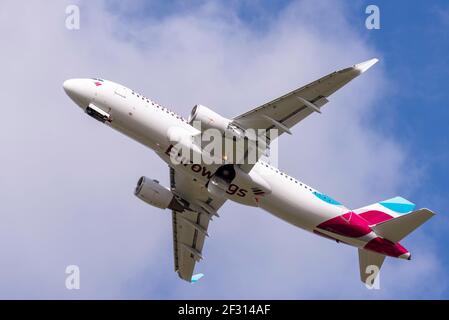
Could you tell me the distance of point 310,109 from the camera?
58.2 meters

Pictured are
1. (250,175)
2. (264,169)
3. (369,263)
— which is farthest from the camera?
(369,263)

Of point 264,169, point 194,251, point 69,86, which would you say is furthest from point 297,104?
point 194,251

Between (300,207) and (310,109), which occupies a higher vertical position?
(310,109)

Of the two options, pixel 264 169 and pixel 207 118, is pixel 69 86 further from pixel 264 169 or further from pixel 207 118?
pixel 264 169

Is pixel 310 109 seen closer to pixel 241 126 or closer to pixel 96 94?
pixel 241 126

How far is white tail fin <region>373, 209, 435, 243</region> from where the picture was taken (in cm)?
6084

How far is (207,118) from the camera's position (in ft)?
193

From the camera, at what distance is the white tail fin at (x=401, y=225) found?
6084cm

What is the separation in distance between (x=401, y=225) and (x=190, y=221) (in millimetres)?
18188

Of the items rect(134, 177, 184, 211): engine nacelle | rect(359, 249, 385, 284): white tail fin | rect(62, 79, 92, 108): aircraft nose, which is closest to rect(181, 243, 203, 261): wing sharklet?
rect(134, 177, 184, 211): engine nacelle

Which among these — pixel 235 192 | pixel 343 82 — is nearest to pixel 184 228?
pixel 235 192

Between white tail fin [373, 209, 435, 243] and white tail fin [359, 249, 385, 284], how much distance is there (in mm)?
2503

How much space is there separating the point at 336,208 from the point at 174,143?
13.4m

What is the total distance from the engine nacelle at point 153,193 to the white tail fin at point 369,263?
624 inches
